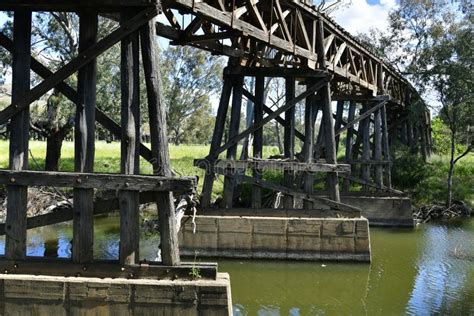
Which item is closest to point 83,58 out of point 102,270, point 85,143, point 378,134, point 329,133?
point 85,143

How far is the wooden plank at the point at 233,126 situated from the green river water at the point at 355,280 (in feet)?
4.39

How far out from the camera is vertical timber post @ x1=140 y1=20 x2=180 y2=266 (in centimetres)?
547

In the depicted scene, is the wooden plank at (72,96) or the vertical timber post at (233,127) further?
the vertical timber post at (233,127)

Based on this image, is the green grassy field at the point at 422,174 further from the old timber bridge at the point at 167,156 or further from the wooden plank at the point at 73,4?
the wooden plank at the point at 73,4

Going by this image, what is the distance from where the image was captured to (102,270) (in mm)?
5410

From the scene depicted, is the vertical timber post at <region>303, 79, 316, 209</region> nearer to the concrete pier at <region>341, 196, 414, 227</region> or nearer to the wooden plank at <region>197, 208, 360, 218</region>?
the wooden plank at <region>197, 208, 360, 218</region>

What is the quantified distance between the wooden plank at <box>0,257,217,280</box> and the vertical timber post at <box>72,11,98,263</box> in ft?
0.36

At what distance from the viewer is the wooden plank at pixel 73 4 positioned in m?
5.40

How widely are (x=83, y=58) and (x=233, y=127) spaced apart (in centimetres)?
544

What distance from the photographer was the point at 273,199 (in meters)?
13.3

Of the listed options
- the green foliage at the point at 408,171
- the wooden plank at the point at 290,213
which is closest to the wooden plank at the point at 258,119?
the wooden plank at the point at 290,213

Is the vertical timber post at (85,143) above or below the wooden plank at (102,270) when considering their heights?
above

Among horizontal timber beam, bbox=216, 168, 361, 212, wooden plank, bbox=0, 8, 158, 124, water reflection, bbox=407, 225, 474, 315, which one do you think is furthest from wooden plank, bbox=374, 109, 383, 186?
wooden plank, bbox=0, 8, 158, 124

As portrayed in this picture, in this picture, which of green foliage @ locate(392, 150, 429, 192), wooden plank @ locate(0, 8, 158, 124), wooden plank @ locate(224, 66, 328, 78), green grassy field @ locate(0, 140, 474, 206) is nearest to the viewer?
wooden plank @ locate(0, 8, 158, 124)
